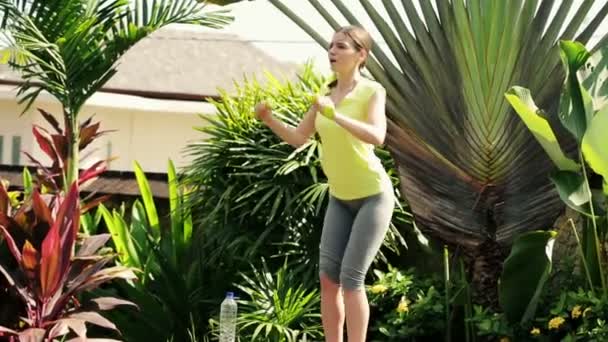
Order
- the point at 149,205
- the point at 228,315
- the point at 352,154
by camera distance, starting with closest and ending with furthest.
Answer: the point at 352,154 < the point at 228,315 < the point at 149,205

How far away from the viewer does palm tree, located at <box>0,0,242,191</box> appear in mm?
7422

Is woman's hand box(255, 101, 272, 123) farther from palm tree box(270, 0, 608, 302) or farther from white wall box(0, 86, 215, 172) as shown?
white wall box(0, 86, 215, 172)

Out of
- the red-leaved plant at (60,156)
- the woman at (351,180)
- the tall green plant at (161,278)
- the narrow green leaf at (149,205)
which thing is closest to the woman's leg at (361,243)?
the woman at (351,180)

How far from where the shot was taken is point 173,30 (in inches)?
768

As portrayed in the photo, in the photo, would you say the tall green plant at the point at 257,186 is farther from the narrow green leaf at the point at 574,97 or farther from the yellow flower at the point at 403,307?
the narrow green leaf at the point at 574,97

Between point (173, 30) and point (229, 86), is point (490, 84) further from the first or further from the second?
point (173, 30)

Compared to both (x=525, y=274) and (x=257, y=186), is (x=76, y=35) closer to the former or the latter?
(x=257, y=186)

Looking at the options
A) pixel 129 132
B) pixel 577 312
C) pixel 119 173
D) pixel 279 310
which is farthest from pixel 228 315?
pixel 129 132

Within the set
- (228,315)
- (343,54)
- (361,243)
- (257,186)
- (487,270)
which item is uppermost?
(343,54)

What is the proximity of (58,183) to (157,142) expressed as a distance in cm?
1195

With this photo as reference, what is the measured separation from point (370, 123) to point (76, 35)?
3.05 m

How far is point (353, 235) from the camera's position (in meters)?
5.17

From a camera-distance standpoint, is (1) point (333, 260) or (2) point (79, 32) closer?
(1) point (333, 260)

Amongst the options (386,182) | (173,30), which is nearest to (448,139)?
(386,182)
